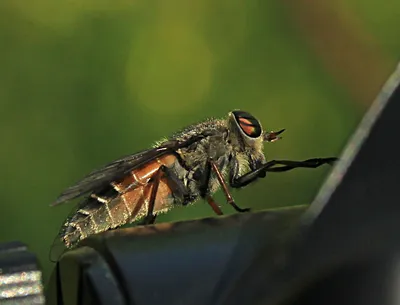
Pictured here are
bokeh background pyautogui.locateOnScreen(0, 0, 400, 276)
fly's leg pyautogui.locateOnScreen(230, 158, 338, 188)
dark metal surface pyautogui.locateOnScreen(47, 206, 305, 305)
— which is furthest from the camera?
bokeh background pyautogui.locateOnScreen(0, 0, 400, 276)

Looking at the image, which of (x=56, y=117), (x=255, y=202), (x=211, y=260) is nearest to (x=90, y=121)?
(x=56, y=117)

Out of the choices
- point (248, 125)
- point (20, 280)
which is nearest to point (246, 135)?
point (248, 125)

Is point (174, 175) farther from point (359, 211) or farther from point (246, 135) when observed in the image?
point (359, 211)

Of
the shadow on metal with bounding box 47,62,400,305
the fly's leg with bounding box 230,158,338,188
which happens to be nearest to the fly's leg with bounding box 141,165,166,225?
the fly's leg with bounding box 230,158,338,188

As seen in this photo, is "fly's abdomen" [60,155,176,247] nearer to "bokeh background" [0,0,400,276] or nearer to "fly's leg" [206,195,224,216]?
"fly's leg" [206,195,224,216]

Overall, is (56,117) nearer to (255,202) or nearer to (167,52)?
(167,52)

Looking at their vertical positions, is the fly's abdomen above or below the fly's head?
above

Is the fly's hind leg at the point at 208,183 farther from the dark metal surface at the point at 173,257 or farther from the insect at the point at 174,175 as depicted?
the dark metal surface at the point at 173,257
